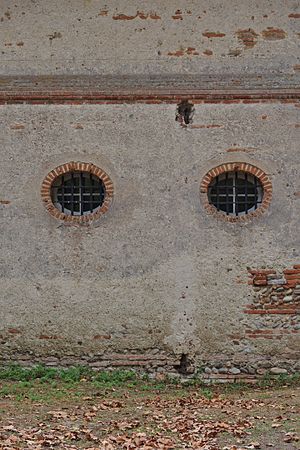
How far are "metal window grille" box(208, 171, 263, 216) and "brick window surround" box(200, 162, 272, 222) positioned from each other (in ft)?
0.39

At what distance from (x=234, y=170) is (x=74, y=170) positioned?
2411mm

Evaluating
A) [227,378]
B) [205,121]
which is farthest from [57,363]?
[205,121]

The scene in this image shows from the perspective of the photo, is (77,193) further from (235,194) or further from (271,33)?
(271,33)

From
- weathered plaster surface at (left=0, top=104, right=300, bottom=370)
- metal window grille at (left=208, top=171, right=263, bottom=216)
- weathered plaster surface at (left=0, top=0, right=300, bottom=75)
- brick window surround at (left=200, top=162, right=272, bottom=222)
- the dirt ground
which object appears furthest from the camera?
weathered plaster surface at (left=0, top=0, right=300, bottom=75)

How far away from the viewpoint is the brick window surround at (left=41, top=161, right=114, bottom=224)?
1092 cm

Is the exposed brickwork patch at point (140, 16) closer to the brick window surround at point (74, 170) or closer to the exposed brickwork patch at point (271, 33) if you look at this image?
the exposed brickwork patch at point (271, 33)

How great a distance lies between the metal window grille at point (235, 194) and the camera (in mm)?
11086

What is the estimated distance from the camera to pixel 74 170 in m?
11.0

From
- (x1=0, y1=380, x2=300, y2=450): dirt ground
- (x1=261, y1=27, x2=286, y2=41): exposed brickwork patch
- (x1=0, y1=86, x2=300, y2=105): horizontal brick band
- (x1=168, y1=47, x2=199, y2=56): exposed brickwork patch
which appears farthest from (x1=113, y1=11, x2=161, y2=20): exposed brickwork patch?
(x1=0, y1=380, x2=300, y2=450): dirt ground

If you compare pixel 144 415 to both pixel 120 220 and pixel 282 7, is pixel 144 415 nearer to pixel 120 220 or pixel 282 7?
pixel 120 220

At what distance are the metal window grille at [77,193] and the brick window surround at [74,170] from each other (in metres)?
0.13

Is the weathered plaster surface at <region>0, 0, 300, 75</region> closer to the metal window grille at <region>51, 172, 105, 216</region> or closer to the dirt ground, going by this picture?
the metal window grille at <region>51, 172, 105, 216</region>

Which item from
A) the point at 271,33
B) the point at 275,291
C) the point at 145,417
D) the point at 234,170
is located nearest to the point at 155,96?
the point at 234,170

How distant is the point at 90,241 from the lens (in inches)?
429
